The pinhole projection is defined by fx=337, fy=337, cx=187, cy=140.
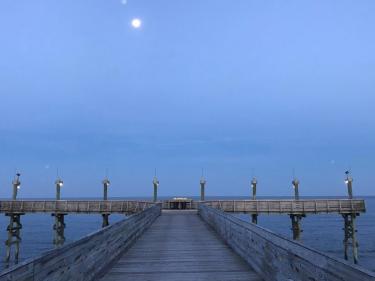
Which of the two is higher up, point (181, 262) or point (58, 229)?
point (181, 262)

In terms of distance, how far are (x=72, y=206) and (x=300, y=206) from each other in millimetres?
23122

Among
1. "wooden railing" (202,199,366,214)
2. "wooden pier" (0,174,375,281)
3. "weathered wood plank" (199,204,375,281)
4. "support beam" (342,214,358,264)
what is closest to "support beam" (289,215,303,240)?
"wooden railing" (202,199,366,214)

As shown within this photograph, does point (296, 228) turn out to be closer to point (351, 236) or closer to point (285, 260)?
point (351, 236)

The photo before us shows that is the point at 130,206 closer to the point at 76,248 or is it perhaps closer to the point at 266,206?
the point at 266,206

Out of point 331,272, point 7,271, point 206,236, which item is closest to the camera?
point 7,271

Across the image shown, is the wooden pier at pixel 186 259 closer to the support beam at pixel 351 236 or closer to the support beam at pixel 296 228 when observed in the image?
the support beam at pixel 296 228

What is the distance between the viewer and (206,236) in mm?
13688

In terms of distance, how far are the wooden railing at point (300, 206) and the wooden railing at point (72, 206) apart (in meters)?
9.25

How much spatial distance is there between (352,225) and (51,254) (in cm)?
3332

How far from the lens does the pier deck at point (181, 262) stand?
7.26 meters

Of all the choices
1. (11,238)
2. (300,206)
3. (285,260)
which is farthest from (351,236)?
(11,238)

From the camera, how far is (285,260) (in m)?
5.30

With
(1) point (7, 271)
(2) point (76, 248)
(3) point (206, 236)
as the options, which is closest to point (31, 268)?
(1) point (7, 271)

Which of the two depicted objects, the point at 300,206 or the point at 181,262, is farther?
the point at 300,206
